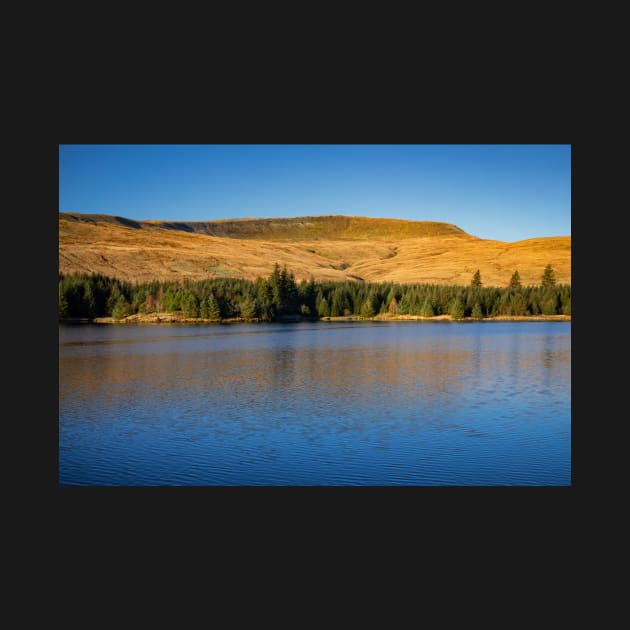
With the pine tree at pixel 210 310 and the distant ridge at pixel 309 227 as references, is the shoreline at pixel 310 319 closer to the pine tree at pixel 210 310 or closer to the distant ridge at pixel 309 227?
the pine tree at pixel 210 310

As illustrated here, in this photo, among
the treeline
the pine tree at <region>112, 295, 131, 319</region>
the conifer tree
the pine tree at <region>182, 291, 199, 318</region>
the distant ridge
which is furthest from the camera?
the distant ridge

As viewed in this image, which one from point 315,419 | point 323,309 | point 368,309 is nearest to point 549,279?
point 368,309

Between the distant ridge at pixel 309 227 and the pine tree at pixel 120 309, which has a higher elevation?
the distant ridge at pixel 309 227

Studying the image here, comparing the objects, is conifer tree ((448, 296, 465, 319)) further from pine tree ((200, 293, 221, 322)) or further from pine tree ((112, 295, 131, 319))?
pine tree ((112, 295, 131, 319))

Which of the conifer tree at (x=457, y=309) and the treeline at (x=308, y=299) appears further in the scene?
the conifer tree at (x=457, y=309)

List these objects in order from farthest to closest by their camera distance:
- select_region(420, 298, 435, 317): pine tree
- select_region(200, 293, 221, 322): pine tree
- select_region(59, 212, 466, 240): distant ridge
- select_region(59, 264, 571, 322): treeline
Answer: select_region(59, 212, 466, 240): distant ridge, select_region(420, 298, 435, 317): pine tree, select_region(200, 293, 221, 322): pine tree, select_region(59, 264, 571, 322): treeline

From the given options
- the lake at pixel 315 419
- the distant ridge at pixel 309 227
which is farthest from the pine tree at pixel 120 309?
the distant ridge at pixel 309 227

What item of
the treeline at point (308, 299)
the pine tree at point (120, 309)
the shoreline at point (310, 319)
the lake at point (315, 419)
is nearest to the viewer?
the lake at point (315, 419)

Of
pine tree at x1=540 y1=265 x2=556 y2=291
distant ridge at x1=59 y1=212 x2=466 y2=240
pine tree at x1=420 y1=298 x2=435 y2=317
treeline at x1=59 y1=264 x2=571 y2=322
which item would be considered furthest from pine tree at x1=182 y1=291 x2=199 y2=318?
distant ridge at x1=59 y1=212 x2=466 y2=240
